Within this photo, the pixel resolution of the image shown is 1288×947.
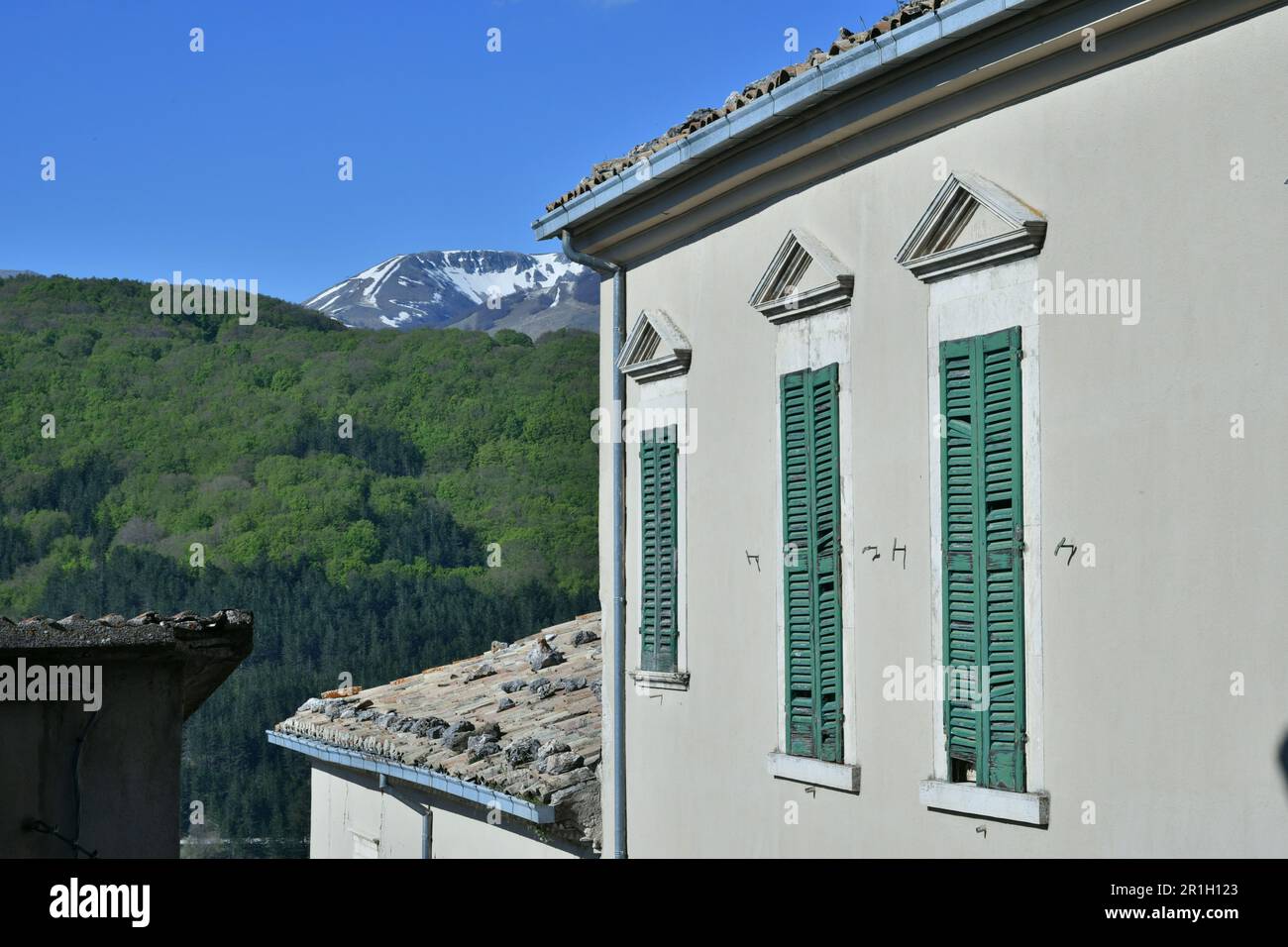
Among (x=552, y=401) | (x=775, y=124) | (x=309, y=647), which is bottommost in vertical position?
(x=309, y=647)

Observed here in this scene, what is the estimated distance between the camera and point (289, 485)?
79.9 metres

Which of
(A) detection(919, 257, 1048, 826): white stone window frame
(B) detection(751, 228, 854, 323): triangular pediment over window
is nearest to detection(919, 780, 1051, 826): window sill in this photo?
(A) detection(919, 257, 1048, 826): white stone window frame

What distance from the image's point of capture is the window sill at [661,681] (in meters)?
9.93

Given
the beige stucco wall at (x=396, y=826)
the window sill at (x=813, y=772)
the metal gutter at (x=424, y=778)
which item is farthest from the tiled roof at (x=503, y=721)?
the window sill at (x=813, y=772)

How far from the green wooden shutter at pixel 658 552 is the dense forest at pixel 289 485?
168 ft

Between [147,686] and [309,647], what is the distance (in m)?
63.7

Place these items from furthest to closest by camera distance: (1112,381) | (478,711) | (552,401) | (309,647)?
(552,401)
(309,647)
(478,711)
(1112,381)

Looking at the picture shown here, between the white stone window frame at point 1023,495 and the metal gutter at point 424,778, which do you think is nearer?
the white stone window frame at point 1023,495

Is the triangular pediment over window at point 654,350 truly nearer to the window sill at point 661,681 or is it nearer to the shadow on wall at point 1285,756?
the window sill at point 661,681

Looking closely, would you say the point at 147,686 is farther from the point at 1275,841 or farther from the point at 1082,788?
the point at 1275,841

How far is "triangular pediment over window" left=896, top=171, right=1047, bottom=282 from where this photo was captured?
7000mm

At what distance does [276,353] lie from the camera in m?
89.4

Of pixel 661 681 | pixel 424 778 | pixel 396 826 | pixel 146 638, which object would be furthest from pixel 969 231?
pixel 396 826
